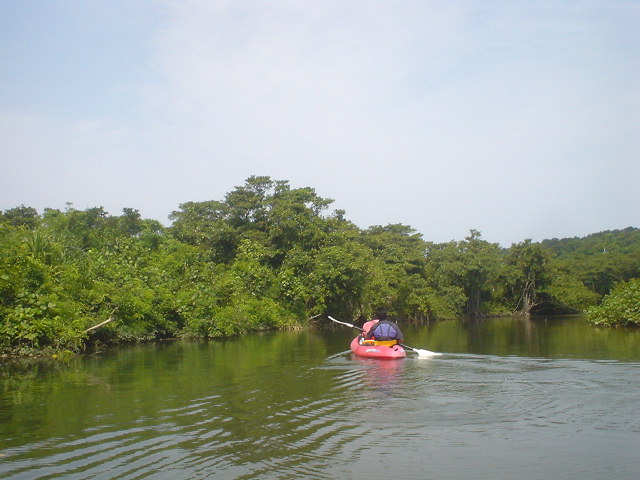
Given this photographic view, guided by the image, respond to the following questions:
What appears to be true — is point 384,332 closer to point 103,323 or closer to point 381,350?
point 381,350

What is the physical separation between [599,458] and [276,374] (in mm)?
7360

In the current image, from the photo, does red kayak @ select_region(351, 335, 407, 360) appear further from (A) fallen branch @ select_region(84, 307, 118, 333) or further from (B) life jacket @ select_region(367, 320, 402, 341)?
(A) fallen branch @ select_region(84, 307, 118, 333)

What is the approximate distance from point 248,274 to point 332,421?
75.4 ft

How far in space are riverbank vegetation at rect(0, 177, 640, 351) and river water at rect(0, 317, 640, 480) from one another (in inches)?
163

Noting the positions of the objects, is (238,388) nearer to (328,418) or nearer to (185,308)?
(328,418)

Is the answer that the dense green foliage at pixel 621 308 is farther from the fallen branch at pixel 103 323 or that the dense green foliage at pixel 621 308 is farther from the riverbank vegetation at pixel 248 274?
the fallen branch at pixel 103 323

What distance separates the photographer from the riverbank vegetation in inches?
687

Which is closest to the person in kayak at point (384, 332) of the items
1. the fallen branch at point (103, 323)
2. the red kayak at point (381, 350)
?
the red kayak at point (381, 350)

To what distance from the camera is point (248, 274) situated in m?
30.3

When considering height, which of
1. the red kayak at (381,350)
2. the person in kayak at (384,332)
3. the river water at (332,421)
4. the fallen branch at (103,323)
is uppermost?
the fallen branch at (103,323)

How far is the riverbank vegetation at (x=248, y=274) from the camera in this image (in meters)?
17.5

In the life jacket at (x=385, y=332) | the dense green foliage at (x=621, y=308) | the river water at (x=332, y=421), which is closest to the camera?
the river water at (x=332, y=421)

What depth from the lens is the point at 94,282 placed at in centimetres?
1959

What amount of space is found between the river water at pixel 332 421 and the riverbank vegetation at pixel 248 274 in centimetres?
414
